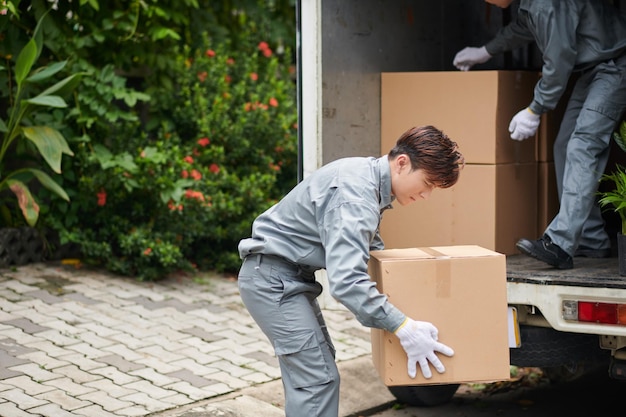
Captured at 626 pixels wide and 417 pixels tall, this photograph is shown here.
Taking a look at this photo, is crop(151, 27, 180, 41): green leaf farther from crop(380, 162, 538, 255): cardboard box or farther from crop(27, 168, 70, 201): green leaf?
crop(380, 162, 538, 255): cardboard box

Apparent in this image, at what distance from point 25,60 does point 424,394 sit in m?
3.30

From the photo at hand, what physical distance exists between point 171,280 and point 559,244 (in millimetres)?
3174

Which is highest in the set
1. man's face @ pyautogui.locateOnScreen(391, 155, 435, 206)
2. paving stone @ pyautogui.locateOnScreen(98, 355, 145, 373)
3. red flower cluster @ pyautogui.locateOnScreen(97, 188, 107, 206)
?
man's face @ pyautogui.locateOnScreen(391, 155, 435, 206)

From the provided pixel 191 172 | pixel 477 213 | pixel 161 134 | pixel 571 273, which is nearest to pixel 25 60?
pixel 161 134

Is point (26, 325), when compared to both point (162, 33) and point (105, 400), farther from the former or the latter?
point (162, 33)

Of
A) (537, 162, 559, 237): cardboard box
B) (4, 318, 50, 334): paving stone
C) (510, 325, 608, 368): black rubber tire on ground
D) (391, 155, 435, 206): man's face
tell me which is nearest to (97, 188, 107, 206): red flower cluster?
(4, 318, 50, 334): paving stone

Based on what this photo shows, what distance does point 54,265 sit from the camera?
22.0 ft

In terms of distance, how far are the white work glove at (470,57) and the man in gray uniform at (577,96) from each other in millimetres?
541

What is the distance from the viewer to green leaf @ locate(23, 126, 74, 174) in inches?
243

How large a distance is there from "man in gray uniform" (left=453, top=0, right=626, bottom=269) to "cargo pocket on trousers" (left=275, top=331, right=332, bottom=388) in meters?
1.39

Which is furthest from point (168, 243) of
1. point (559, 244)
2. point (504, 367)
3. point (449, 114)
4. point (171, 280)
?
point (504, 367)

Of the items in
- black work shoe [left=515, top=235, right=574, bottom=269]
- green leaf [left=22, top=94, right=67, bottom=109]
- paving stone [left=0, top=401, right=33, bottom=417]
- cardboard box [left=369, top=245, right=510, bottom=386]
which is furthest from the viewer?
green leaf [left=22, top=94, right=67, bottom=109]

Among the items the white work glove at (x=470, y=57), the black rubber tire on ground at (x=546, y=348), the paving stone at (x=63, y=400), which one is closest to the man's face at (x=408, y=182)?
the black rubber tire on ground at (x=546, y=348)

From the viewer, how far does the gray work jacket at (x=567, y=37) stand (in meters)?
4.51
